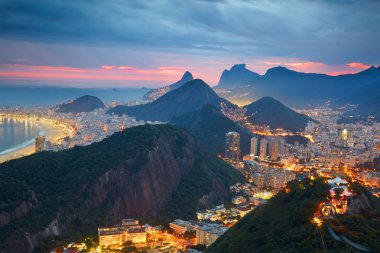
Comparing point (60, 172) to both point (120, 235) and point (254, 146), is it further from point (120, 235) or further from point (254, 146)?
point (254, 146)

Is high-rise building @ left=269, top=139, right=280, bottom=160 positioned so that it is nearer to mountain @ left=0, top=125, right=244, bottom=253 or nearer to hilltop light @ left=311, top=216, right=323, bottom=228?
mountain @ left=0, top=125, right=244, bottom=253

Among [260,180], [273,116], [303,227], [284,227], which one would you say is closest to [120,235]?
[284,227]

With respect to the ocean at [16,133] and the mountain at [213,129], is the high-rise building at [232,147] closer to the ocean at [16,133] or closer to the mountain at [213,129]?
the mountain at [213,129]

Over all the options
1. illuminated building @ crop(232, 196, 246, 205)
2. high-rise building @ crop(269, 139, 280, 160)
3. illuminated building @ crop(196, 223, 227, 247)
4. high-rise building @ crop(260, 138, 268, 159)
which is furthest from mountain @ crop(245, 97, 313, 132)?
illuminated building @ crop(196, 223, 227, 247)

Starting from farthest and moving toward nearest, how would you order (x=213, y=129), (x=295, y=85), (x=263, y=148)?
(x=295, y=85), (x=213, y=129), (x=263, y=148)

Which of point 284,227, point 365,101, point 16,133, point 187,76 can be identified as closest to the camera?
point 284,227

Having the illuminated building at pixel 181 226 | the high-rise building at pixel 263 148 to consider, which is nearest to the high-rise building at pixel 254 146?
the high-rise building at pixel 263 148

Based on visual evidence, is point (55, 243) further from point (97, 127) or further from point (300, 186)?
point (97, 127)
